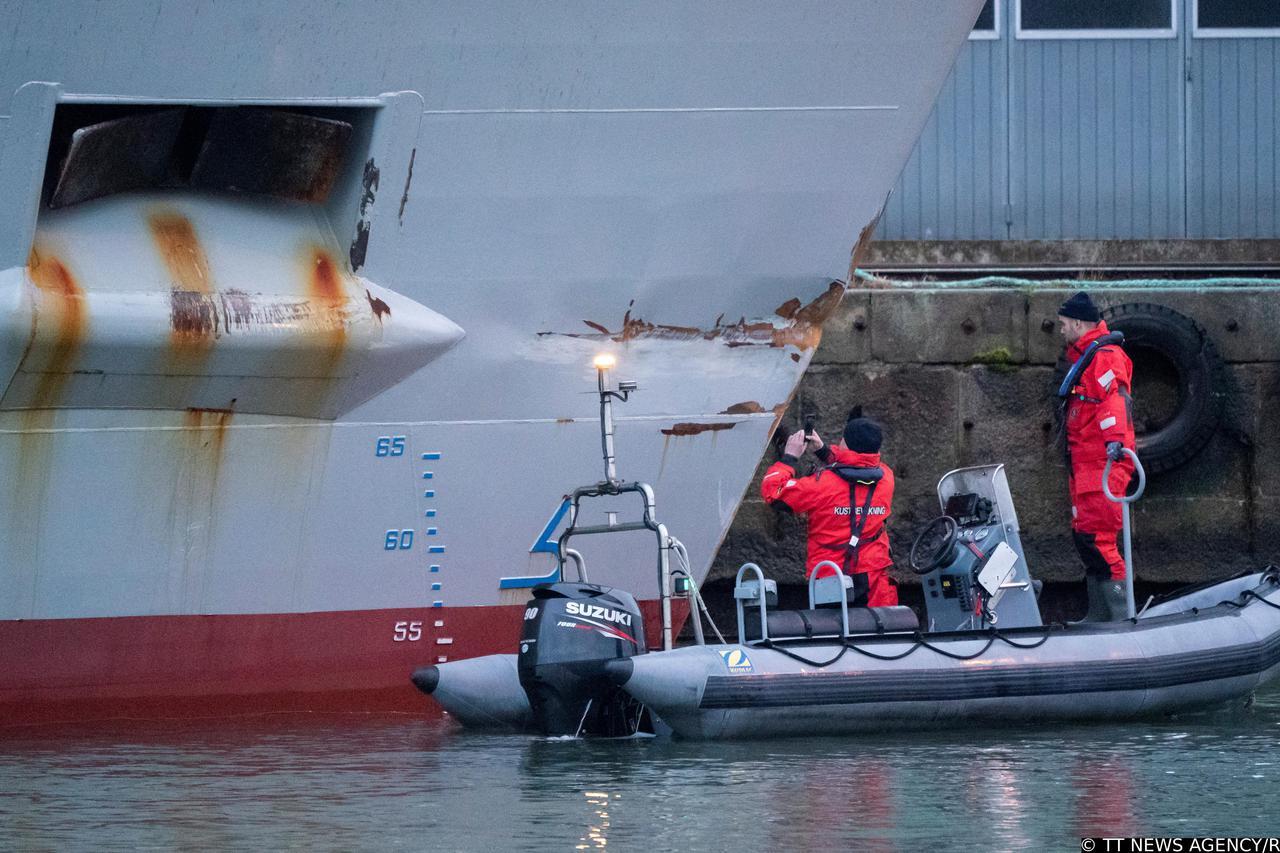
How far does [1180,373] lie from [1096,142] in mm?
2486

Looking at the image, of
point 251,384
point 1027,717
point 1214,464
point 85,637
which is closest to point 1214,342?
point 1214,464

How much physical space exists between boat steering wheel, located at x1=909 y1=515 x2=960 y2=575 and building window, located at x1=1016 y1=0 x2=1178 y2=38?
516cm

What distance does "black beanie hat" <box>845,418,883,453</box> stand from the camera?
788 cm

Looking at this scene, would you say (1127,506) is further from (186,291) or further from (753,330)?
(186,291)

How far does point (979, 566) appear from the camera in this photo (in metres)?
7.81

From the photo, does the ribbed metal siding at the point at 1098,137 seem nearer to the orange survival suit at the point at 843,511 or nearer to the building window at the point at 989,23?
the building window at the point at 989,23

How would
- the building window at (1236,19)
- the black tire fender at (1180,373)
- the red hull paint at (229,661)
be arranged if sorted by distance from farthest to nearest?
the building window at (1236,19)
the black tire fender at (1180,373)
the red hull paint at (229,661)

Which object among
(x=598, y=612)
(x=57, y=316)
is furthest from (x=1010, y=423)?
(x=57, y=316)

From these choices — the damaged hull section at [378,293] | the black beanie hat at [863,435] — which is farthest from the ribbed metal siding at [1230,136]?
the black beanie hat at [863,435]

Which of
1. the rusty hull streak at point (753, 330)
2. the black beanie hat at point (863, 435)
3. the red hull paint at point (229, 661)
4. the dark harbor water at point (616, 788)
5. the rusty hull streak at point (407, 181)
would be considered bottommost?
the dark harbor water at point (616, 788)

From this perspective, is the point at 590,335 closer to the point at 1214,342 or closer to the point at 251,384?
the point at 251,384

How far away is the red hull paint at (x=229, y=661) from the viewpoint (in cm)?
725

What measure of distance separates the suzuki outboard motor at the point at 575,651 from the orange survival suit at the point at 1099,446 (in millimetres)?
2360

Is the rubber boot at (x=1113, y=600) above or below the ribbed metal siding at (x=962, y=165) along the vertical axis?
below
